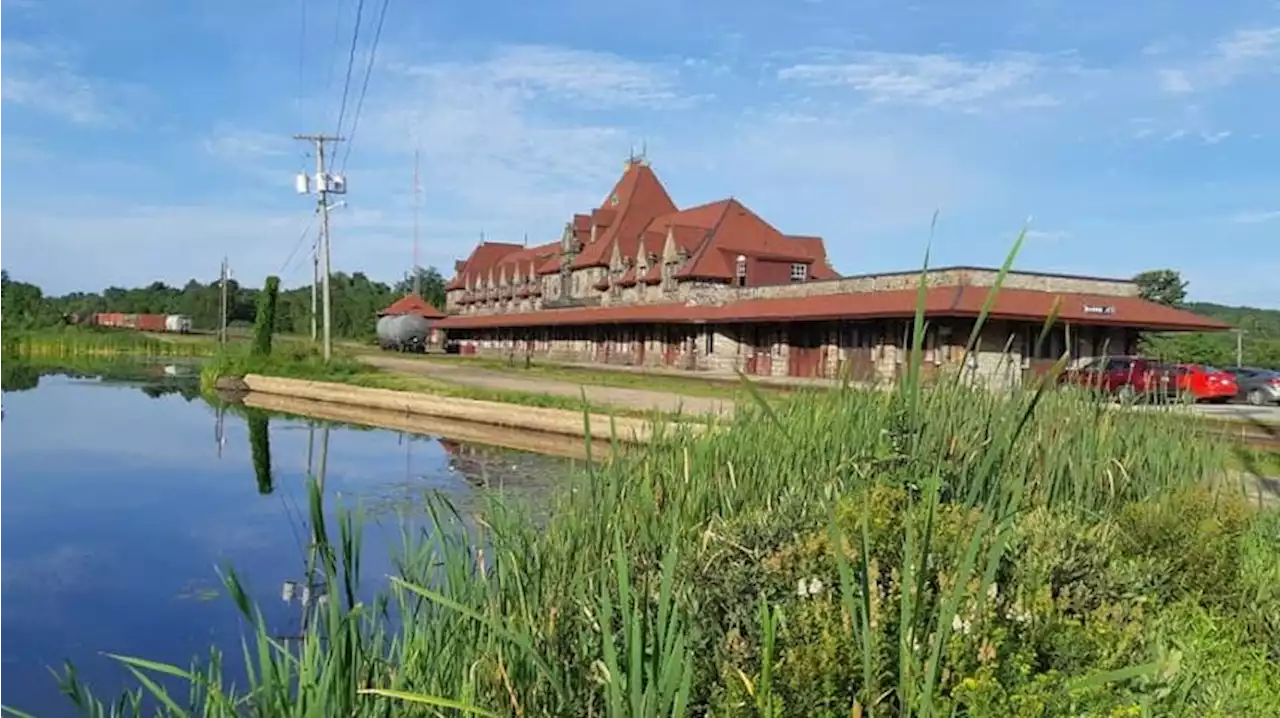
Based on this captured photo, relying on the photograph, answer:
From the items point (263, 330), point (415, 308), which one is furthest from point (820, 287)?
point (415, 308)

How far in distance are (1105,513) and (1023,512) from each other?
1.37 metres

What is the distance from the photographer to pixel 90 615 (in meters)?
8.13

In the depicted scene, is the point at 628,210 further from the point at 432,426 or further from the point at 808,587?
the point at 808,587

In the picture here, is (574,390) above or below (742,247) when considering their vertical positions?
below

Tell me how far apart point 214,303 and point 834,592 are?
356 ft

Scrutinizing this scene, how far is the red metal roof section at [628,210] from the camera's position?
58031mm

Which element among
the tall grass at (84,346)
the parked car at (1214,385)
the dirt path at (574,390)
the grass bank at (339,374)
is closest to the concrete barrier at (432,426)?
the grass bank at (339,374)

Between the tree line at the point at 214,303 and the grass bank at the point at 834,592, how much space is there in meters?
69.9

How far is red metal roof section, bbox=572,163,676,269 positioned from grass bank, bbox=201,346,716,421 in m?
22.4

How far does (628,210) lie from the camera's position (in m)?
59.7

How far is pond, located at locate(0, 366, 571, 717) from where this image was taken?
7.33 m

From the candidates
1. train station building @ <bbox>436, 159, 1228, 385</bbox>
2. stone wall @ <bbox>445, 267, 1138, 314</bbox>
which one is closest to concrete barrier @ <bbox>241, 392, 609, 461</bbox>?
train station building @ <bbox>436, 159, 1228, 385</bbox>

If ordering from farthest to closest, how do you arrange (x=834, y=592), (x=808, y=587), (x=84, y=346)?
1. (x=84, y=346)
2. (x=808, y=587)
3. (x=834, y=592)

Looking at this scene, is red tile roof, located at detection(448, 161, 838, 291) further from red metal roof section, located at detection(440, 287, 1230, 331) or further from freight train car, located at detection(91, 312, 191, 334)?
freight train car, located at detection(91, 312, 191, 334)
